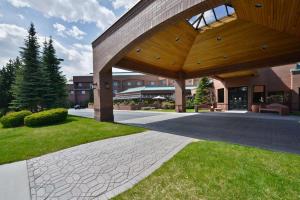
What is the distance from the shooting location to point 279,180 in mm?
3535

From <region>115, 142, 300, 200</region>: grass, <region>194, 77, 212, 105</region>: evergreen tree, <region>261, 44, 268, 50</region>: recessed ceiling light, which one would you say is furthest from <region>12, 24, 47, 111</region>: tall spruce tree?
<region>194, 77, 212, 105</region>: evergreen tree

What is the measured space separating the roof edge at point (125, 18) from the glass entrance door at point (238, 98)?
19.2 metres

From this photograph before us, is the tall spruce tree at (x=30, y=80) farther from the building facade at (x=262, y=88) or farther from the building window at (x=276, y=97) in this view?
the building window at (x=276, y=97)

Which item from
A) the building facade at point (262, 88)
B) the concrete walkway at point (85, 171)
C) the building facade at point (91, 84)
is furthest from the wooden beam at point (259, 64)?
the building facade at point (91, 84)

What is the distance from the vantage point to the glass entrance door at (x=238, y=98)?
22.3m

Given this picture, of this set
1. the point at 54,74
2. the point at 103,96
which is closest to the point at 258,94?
the point at 103,96

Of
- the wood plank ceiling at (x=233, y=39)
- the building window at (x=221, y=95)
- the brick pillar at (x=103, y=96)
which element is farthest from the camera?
the building window at (x=221, y=95)

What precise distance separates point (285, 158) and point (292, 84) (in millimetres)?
18683

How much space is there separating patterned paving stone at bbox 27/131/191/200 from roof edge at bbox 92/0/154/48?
6727mm

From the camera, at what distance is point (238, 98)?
23.0m

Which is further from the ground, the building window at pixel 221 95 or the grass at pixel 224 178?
the building window at pixel 221 95

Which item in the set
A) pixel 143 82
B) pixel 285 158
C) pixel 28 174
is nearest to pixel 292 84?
pixel 285 158

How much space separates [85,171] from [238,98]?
23482 mm

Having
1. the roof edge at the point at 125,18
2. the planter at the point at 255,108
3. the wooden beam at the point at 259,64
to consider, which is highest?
the roof edge at the point at 125,18
